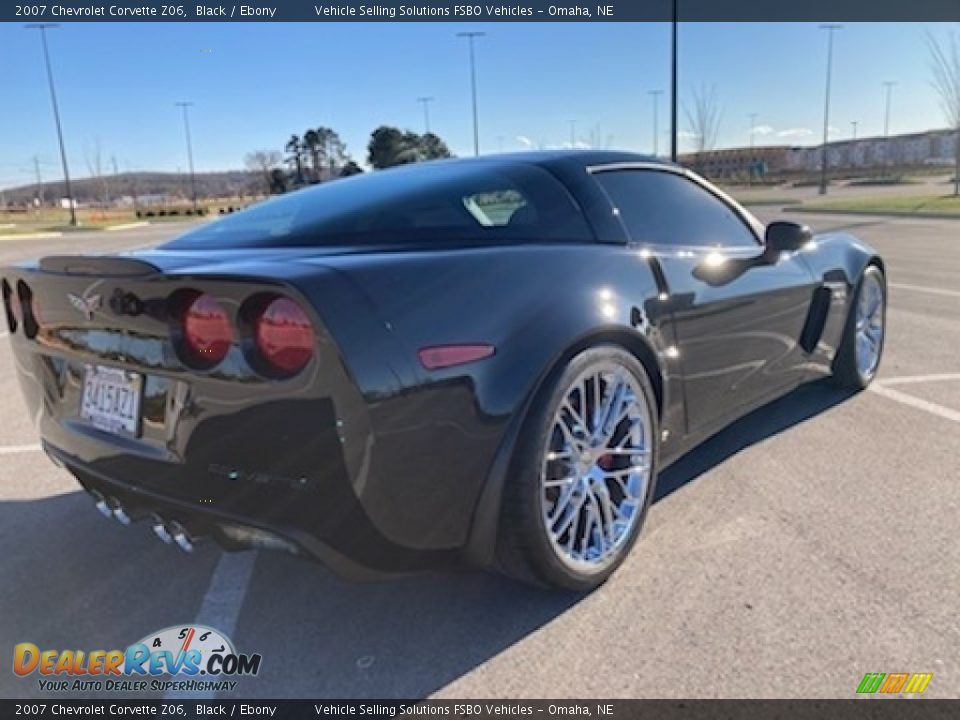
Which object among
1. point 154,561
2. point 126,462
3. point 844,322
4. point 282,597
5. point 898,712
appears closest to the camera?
point 898,712

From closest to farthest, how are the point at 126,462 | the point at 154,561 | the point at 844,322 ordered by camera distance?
the point at 126,462 < the point at 154,561 < the point at 844,322

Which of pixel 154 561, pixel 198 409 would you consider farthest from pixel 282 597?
pixel 198 409

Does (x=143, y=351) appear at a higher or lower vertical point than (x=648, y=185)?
lower

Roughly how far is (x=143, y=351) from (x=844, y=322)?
3.52 metres

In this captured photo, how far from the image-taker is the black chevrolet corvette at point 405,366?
1.88m

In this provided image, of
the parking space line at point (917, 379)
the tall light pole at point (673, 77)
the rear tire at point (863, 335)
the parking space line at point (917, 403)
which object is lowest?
the parking space line at point (917, 379)

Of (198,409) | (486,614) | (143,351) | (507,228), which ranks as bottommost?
(486,614)

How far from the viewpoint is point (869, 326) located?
14.8ft

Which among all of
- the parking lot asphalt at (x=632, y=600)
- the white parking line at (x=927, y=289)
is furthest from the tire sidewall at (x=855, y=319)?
the white parking line at (x=927, y=289)

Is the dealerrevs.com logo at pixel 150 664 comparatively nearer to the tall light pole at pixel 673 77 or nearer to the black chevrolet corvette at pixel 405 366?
the black chevrolet corvette at pixel 405 366

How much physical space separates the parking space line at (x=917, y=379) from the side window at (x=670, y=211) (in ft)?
5.58

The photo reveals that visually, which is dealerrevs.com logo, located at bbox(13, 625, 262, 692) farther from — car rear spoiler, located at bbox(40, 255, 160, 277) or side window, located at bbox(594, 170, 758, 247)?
side window, located at bbox(594, 170, 758, 247)

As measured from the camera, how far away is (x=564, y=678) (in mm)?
2008

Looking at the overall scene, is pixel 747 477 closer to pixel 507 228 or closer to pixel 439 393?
pixel 507 228
